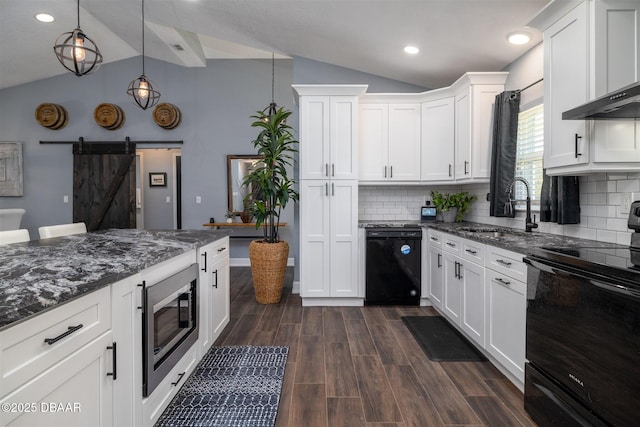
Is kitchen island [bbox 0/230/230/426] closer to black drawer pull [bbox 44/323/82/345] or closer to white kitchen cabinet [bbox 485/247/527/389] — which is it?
black drawer pull [bbox 44/323/82/345]

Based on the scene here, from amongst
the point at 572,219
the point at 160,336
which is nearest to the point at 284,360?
the point at 160,336

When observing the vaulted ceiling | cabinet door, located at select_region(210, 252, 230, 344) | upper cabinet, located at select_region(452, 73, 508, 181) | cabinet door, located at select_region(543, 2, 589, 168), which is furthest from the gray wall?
cabinet door, located at select_region(543, 2, 589, 168)

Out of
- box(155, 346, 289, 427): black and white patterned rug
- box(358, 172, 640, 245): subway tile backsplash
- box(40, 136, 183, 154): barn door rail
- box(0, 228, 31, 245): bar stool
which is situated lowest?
box(155, 346, 289, 427): black and white patterned rug

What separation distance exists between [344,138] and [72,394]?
3.18 metres

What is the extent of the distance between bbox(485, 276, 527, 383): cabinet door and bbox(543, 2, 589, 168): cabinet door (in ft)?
2.67

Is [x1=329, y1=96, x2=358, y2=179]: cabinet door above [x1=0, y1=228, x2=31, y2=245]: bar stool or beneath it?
above

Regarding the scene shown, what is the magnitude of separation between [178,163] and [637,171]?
21.9ft

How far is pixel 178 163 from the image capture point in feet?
21.9

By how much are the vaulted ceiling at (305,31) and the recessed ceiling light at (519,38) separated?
51mm

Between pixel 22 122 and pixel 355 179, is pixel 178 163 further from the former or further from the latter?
pixel 355 179

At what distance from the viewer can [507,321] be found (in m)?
2.11

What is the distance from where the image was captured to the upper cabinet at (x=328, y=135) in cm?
369

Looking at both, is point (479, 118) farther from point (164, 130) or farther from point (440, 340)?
point (164, 130)

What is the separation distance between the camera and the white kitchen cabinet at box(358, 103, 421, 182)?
155 inches
